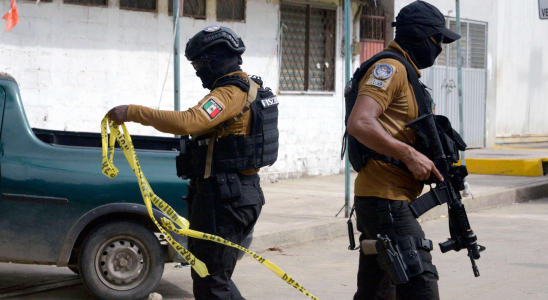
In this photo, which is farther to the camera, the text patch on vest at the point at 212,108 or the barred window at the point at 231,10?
the barred window at the point at 231,10

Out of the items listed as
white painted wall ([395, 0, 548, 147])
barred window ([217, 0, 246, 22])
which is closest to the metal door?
white painted wall ([395, 0, 548, 147])

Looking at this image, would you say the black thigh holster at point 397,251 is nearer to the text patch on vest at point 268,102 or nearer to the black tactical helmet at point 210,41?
the text patch on vest at point 268,102

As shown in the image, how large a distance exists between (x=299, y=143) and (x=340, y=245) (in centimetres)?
466

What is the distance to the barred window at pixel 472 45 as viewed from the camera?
16.5 m

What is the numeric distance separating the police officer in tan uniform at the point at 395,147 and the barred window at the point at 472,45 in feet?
43.0

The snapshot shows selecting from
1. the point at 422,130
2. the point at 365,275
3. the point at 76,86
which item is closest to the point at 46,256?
the point at 365,275

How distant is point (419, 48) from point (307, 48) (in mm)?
8970

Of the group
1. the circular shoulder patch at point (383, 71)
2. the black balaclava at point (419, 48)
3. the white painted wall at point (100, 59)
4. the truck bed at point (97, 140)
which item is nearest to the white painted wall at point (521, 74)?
the white painted wall at point (100, 59)

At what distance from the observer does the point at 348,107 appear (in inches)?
145

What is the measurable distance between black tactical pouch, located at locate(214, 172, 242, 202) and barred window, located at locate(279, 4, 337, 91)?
8.53 m

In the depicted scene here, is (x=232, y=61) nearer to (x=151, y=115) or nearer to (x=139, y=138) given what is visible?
(x=151, y=115)

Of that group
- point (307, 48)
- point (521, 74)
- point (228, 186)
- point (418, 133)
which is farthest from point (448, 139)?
point (521, 74)

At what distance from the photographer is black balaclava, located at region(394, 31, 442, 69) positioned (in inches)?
143

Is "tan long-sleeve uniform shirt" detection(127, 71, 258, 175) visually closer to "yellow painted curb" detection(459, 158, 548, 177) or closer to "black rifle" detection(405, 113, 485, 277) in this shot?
"black rifle" detection(405, 113, 485, 277)
